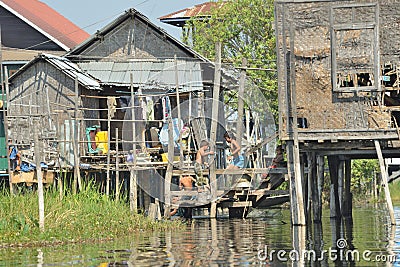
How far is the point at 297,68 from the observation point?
802 inches

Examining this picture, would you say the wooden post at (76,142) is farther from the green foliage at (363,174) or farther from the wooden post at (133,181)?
the green foliage at (363,174)

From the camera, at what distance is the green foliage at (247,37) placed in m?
29.8

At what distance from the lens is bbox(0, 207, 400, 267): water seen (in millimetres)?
13945

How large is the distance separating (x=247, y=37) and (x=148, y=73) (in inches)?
247

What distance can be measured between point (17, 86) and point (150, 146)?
4.59 meters

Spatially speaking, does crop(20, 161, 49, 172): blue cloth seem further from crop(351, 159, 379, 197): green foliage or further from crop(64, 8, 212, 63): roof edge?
crop(351, 159, 379, 197): green foliage

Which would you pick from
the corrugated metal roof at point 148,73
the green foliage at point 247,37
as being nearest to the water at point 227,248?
the corrugated metal roof at point 148,73

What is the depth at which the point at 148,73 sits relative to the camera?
84.3ft

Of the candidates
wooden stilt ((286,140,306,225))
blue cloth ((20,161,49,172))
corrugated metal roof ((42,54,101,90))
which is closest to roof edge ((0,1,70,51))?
corrugated metal roof ((42,54,101,90))

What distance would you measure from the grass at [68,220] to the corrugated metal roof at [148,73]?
5.02 m

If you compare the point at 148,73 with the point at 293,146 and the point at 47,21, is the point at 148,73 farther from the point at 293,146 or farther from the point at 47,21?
the point at 47,21

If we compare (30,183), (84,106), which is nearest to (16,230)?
(30,183)

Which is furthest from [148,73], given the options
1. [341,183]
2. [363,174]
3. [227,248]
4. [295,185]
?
[363,174]

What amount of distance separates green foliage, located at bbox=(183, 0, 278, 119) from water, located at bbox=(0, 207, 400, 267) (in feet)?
28.1
